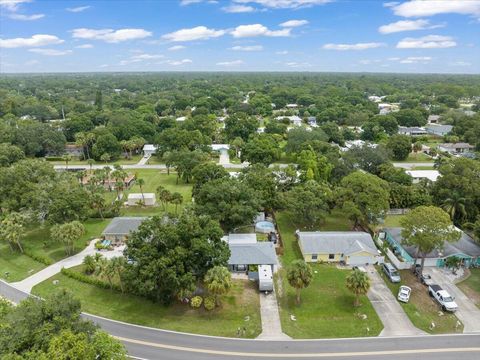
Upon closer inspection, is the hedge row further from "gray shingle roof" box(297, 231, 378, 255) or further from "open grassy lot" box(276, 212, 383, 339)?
"gray shingle roof" box(297, 231, 378, 255)

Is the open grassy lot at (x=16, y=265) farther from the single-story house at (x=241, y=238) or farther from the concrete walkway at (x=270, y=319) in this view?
the concrete walkway at (x=270, y=319)

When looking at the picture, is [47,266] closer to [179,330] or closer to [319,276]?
[179,330]

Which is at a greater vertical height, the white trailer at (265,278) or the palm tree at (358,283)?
the palm tree at (358,283)

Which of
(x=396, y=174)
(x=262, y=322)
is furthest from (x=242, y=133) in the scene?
(x=262, y=322)

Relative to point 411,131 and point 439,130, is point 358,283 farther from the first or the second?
point 439,130

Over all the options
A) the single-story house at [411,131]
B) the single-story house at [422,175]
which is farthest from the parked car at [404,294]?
the single-story house at [411,131]
